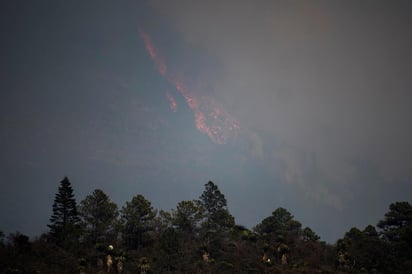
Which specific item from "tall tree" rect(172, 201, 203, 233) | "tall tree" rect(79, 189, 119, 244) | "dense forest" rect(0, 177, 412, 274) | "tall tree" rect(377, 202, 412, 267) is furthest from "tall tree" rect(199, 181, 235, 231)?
"tall tree" rect(377, 202, 412, 267)

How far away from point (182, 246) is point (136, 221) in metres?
12.1

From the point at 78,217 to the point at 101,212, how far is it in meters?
4.29

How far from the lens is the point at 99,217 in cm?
6028

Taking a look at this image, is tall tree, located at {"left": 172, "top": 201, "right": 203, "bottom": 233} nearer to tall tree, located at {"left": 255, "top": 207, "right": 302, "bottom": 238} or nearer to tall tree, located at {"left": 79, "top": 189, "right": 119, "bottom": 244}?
tall tree, located at {"left": 79, "top": 189, "right": 119, "bottom": 244}

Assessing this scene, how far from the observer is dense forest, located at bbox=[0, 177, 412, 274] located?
144 ft

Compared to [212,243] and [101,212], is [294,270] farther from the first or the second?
[101,212]

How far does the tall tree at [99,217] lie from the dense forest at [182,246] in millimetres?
186

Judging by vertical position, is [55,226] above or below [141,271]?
above

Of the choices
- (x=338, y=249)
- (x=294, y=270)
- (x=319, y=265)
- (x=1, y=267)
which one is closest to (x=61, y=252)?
(x=1, y=267)

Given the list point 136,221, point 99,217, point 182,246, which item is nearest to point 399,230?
point 182,246

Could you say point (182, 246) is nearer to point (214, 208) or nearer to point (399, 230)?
point (214, 208)

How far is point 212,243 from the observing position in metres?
59.4

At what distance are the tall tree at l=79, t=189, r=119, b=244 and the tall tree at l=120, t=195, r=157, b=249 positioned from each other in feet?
6.99

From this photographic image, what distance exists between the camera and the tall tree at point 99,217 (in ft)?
191
